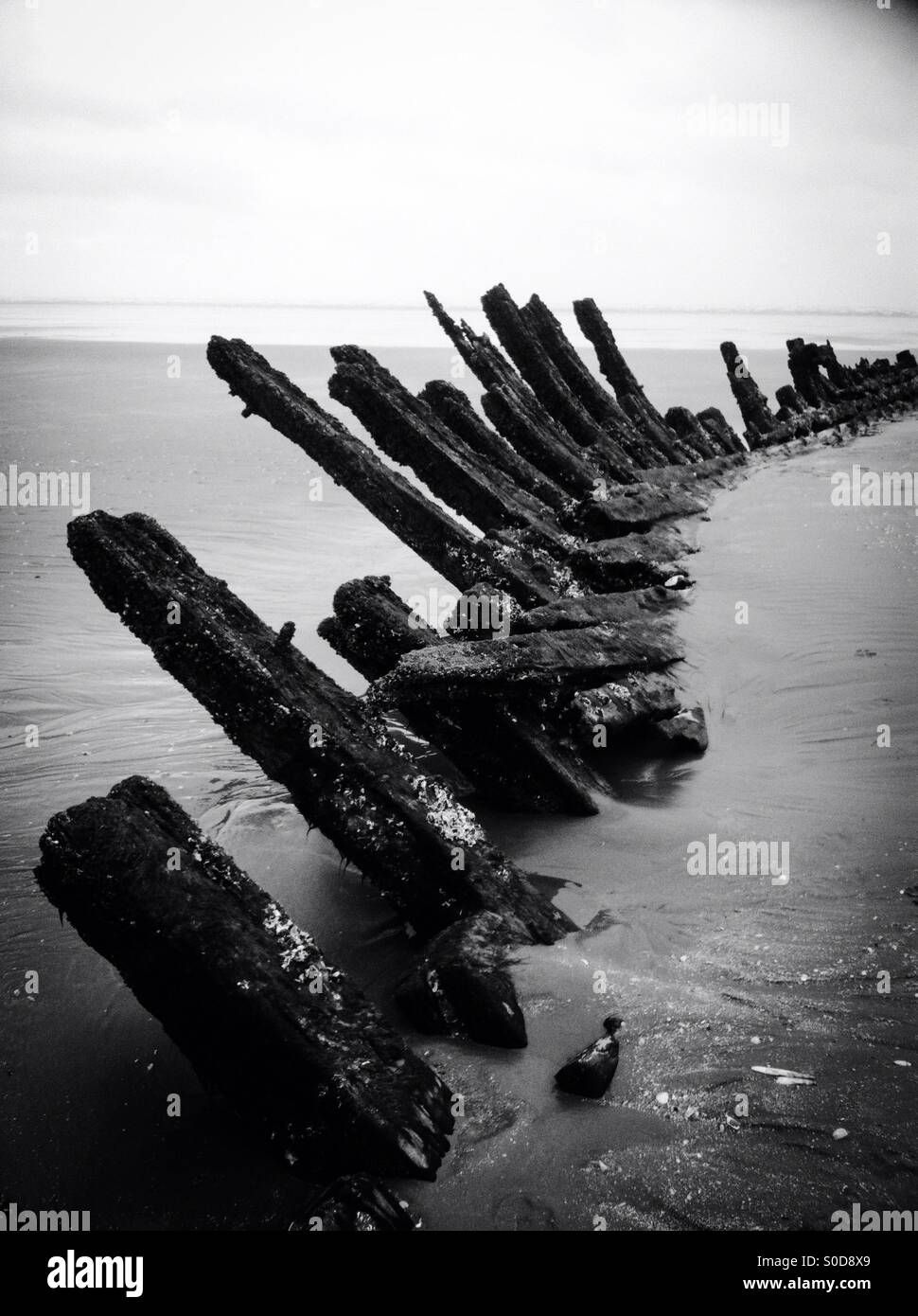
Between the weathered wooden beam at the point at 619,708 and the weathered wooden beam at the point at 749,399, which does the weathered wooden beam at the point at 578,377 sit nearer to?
the weathered wooden beam at the point at 749,399

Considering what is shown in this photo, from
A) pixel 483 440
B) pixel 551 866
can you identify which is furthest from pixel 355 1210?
pixel 483 440

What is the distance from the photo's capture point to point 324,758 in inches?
121

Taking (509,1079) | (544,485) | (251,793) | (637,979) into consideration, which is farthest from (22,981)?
(544,485)

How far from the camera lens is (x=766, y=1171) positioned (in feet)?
6.74

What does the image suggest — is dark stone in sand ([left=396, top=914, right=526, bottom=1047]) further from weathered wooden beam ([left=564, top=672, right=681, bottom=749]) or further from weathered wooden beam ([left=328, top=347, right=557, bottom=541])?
weathered wooden beam ([left=328, top=347, right=557, bottom=541])

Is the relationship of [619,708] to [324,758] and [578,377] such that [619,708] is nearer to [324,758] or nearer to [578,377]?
[324,758]

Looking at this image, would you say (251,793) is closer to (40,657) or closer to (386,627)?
(386,627)

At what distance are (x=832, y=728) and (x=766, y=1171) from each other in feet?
8.18

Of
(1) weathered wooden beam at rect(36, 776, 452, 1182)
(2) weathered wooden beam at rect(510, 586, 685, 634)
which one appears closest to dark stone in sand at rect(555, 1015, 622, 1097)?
(1) weathered wooden beam at rect(36, 776, 452, 1182)

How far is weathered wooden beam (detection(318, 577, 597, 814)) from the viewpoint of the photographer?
377 cm

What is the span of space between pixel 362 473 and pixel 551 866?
266cm

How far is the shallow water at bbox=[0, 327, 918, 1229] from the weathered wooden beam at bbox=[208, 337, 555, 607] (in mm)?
1315
